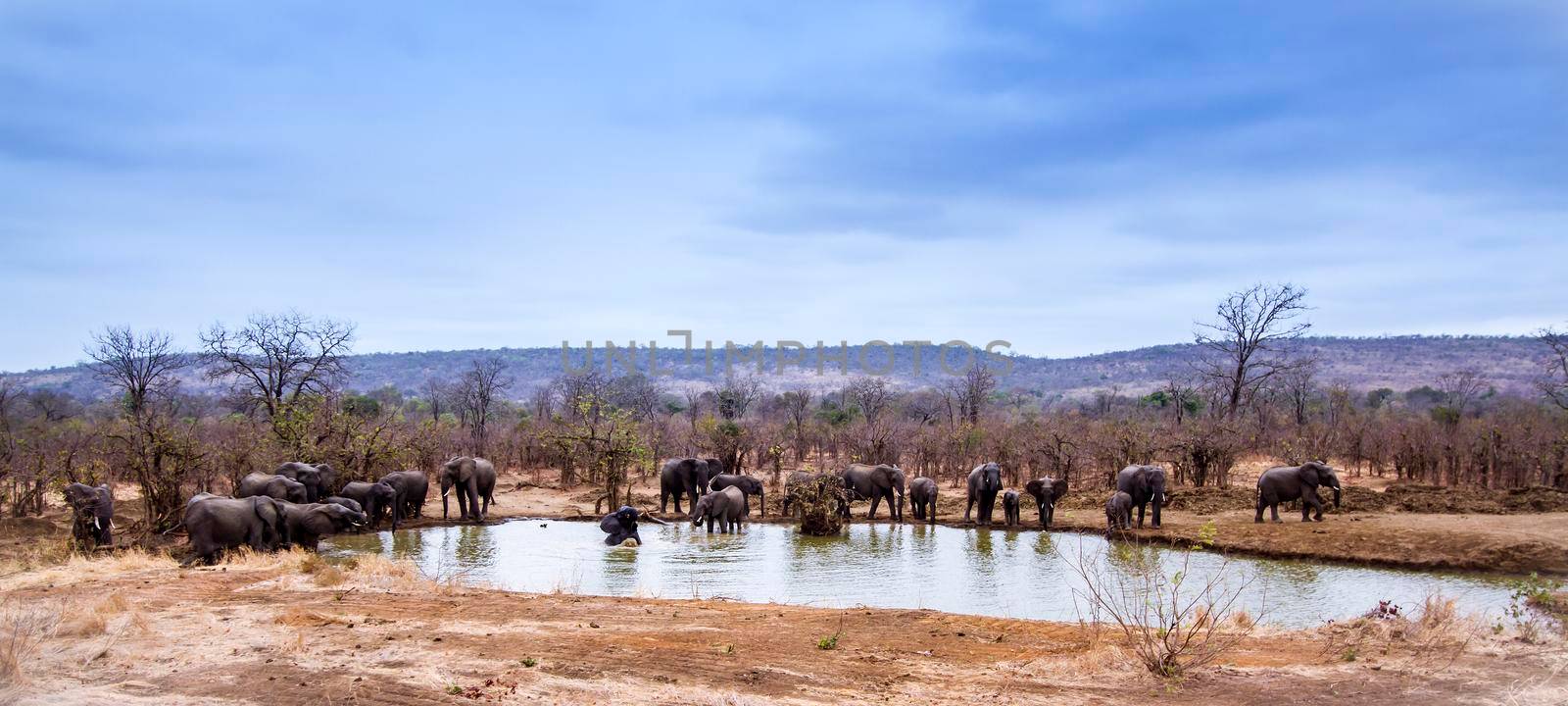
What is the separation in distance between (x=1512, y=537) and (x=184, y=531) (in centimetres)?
2593

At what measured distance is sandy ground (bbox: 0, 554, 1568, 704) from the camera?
8.78 metres

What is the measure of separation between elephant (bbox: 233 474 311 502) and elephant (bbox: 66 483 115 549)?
9.25 feet

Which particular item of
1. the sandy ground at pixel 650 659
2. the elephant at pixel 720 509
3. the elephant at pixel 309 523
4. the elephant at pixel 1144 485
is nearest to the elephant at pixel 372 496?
the elephant at pixel 309 523

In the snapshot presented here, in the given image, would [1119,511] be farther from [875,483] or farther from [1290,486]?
[875,483]

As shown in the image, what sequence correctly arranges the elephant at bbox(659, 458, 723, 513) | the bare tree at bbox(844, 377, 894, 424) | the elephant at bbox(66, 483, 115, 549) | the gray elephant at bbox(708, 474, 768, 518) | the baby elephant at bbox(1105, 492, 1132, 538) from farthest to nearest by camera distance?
the bare tree at bbox(844, 377, 894, 424) → the elephant at bbox(659, 458, 723, 513) → the gray elephant at bbox(708, 474, 768, 518) → the baby elephant at bbox(1105, 492, 1132, 538) → the elephant at bbox(66, 483, 115, 549)

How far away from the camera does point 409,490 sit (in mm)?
25453

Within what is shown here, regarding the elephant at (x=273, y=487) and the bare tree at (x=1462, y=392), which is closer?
the elephant at (x=273, y=487)

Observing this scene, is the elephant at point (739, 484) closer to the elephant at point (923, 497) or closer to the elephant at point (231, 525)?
the elephant at point (923, 497)

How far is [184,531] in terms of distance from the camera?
67.2 feet

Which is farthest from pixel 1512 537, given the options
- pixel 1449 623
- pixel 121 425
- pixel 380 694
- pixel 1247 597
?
pixel 121 425

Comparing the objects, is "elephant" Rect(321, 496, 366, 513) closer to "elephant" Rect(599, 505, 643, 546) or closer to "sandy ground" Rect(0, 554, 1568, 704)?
"elephant" Rect(599, 505, 643, 546)

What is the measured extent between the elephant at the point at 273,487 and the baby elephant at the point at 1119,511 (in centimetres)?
1777

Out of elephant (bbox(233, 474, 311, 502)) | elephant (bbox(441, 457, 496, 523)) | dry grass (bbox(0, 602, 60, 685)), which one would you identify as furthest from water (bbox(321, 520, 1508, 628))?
dry grass (bbox(0, 602, 60, 685))

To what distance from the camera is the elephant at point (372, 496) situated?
23.3 m
